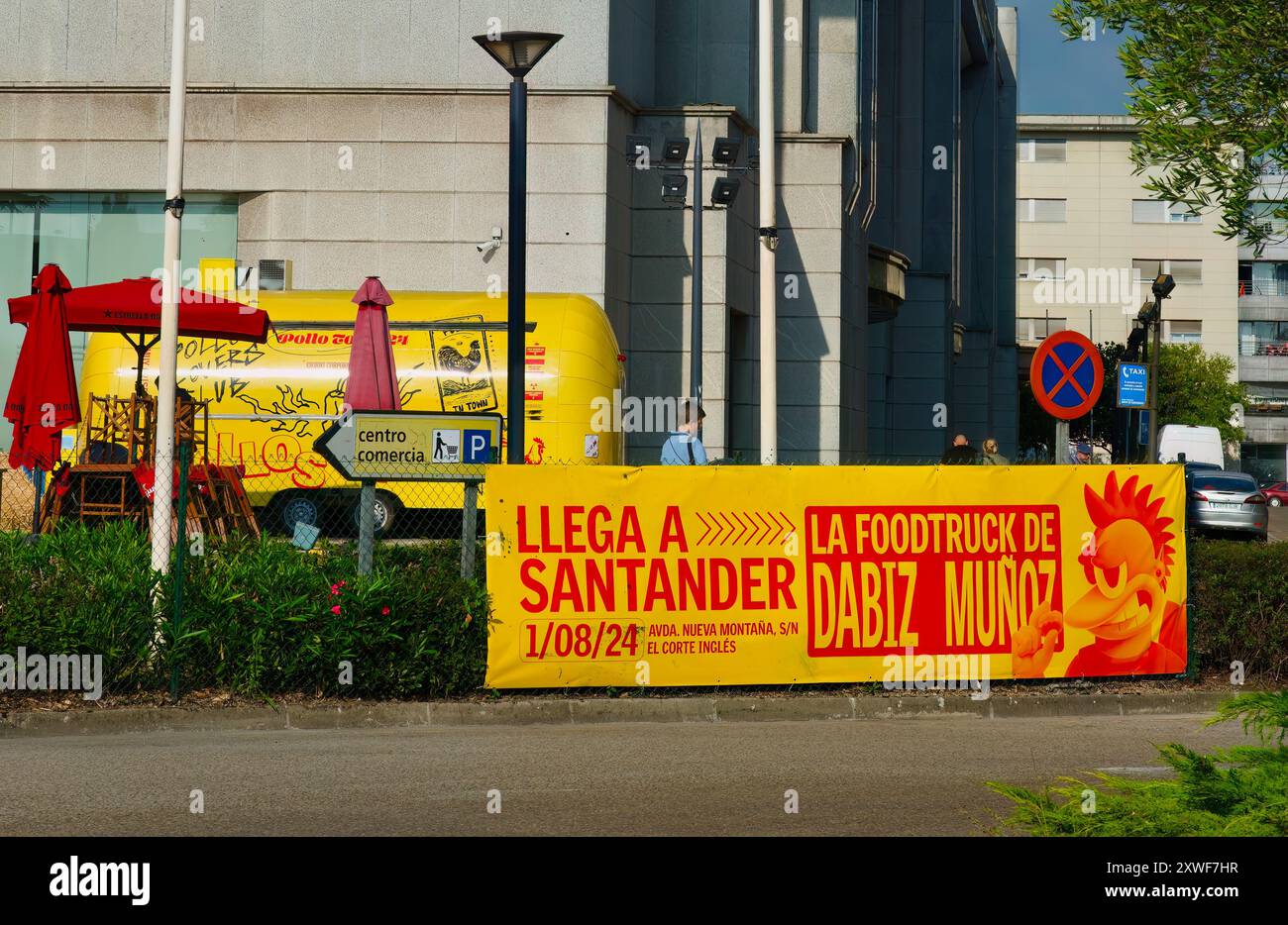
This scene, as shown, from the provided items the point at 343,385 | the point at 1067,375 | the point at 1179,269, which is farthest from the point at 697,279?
the point at 1179,269

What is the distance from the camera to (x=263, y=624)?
1064 centimetres

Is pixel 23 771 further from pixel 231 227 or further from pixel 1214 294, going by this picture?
pixel 1214 294

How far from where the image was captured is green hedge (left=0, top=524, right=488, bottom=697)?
10562 mm

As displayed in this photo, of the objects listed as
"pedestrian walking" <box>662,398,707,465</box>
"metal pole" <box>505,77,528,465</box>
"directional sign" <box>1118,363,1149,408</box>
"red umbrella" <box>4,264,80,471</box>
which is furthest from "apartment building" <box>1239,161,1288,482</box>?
"red umbrella" <box>4,264,80,471</box>

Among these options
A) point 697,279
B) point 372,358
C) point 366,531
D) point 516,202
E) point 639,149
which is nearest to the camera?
point 366,531

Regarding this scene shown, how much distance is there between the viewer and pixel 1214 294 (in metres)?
101

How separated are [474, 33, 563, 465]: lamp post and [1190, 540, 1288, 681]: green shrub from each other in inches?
217

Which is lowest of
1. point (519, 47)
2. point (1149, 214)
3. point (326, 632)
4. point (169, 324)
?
point (326, 632)

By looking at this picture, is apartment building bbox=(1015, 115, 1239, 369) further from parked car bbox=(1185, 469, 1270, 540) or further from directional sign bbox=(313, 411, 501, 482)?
directional sign bbox=(313, 411, 501, 482)

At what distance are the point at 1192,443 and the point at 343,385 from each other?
151 ft

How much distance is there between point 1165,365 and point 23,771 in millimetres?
84475

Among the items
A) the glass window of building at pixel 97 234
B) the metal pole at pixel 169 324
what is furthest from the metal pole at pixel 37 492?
the glass window of building at pixel 97 234

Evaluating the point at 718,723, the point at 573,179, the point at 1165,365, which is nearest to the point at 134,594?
the point at 718,723

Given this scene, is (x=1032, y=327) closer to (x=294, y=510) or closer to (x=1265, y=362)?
(x=1265, y=362)
